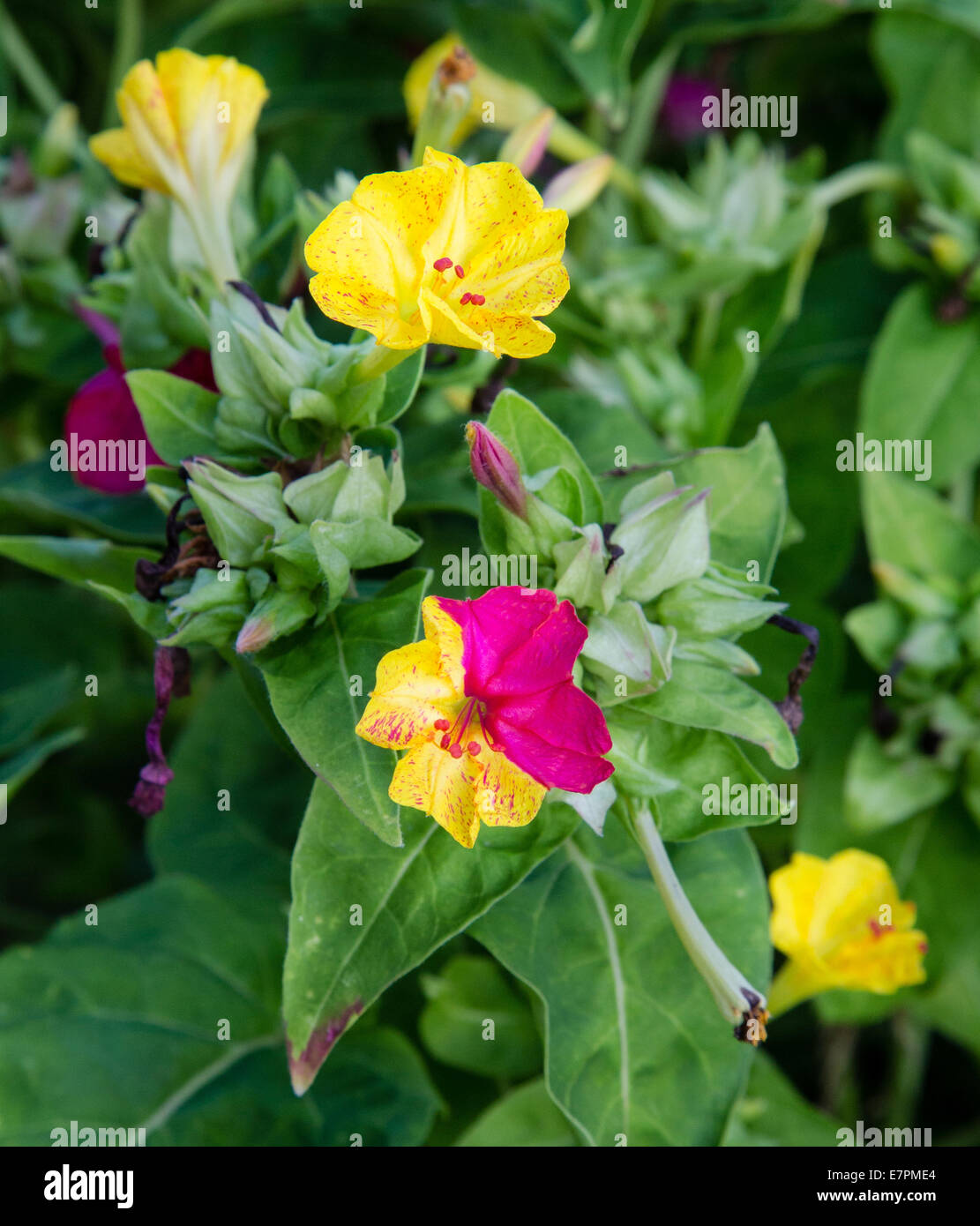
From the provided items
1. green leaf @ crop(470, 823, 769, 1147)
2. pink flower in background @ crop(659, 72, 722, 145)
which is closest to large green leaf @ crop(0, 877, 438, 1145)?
green leaf @ crop(470, 823, 769, 1147)

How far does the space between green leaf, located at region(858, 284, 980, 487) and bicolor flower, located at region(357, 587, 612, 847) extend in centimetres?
65

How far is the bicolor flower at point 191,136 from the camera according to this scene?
33.0 inches

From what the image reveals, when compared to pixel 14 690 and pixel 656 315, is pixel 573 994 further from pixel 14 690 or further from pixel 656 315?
pixel 14 690

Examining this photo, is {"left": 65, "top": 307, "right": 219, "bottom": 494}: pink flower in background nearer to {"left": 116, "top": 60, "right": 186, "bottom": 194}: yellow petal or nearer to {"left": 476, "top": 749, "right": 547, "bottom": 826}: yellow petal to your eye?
{"left": 116, "top": 60, "right": 186, "bottom": 194}: yellow petal

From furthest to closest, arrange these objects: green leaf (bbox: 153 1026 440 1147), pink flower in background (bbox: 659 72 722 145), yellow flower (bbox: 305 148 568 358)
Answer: pink flower in background (bbox: 659 72 722 145) → green leaf (bbox: 153 1026 440 1147) → yellow flower (bbox: 305 148 568 358)

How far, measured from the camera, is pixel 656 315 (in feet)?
3.73

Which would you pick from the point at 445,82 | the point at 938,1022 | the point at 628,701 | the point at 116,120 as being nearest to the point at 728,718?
the point at 628,701

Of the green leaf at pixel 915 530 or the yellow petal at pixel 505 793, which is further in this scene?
the green leaf at pixel 915 530

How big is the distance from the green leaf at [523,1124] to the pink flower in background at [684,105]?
1.20 m

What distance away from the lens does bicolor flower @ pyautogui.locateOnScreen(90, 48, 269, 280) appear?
2.75 feet

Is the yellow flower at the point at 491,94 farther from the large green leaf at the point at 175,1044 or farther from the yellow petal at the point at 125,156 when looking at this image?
the large green leaf at the point at 175,1044

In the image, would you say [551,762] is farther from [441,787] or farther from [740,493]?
[740,493]

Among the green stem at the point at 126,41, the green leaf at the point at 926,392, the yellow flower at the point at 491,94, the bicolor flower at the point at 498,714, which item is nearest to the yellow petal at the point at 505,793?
the bicolor flower at the point at 498,714
